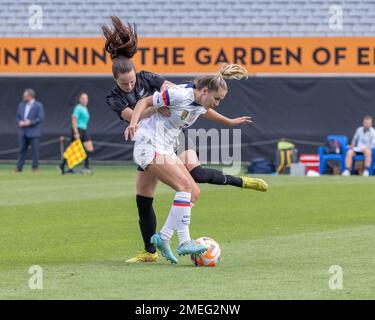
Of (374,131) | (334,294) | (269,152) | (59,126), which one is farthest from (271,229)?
(59,126)

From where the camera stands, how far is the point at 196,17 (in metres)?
34.3

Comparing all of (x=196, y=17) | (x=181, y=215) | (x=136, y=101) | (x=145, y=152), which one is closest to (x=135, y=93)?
(x=136, y=101)

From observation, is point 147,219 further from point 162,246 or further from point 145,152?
point 145,152

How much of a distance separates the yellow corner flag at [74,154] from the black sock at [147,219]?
16857mm

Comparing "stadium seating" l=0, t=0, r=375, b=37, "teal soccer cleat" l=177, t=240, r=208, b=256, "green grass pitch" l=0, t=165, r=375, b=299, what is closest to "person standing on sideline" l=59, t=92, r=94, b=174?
"green grass pitch" l=0, t=165, r=375, b=299

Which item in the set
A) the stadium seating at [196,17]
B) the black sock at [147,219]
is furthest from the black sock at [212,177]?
the stadium seating at [196,17]

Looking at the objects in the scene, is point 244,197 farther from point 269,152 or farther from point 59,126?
point 59,126

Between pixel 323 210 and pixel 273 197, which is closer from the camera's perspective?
pixel 323 210

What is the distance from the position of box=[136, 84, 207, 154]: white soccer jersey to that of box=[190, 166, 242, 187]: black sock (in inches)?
25.5

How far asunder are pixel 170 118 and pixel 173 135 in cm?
19

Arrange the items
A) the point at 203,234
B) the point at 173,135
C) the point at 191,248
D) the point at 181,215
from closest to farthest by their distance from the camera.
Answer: the point at 191,248 < the point at 181,215 < the point at 173,135 < the point at 203,234

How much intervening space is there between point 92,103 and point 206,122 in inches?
135

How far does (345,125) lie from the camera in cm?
3161

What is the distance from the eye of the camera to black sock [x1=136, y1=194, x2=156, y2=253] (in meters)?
11.1
